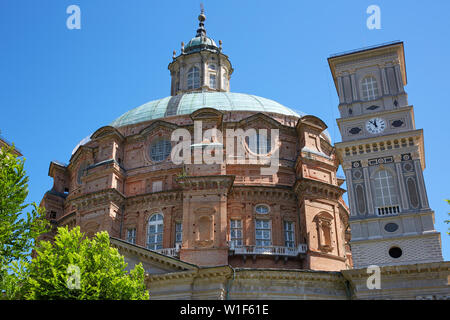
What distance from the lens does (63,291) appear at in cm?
2164

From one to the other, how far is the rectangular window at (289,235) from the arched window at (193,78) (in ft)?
76.0

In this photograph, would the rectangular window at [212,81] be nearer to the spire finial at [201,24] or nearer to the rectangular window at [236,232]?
the spire finial at [201,24]

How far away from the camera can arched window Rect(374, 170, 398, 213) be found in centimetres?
3297

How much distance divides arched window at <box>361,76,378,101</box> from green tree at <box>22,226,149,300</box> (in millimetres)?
21876

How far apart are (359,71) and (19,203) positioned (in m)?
25.7

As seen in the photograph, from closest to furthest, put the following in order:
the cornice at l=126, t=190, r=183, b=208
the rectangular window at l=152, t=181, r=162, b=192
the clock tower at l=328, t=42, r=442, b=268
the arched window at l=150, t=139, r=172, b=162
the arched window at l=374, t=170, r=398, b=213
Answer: the clock tower at l=328, t=42, r=442, b=268 → the arched window at l=374, t=170, r=398, b=213 → the cornice at l=126, t=190, r=183, b=208 → the rectangular window at l=152, t=181, r=162, b=192 → the arched window at l=150, t=139, r=172, b=162

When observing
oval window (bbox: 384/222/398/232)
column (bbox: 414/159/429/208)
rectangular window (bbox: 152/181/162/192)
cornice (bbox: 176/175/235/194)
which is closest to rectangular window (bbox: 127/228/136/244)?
rectangular window (bbox: 152/181/162/192)

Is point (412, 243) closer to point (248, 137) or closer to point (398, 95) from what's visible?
point (398, 95)

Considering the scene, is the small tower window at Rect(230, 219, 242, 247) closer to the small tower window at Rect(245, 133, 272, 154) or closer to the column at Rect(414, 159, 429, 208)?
the small tower window at Rect(245, 133, 272, 154)

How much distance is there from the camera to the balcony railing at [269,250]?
3684 centimetres
